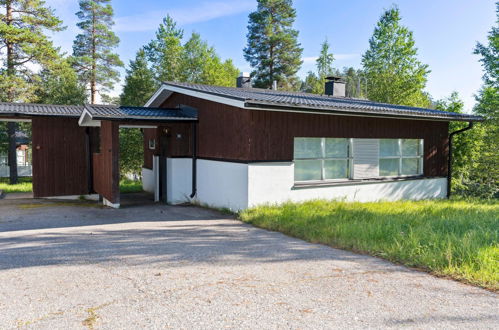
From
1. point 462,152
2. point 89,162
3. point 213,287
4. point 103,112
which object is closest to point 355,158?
point 462,152

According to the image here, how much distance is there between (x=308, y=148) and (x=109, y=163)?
521 cm

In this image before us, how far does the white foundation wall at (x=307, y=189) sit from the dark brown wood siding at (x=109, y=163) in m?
3.60

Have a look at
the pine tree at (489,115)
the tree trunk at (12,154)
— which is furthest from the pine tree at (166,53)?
the pine tree at (489,115)

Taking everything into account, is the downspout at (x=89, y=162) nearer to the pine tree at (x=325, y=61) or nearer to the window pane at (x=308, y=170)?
the window pane at (x=308, y=170)

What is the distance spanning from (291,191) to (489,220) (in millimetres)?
4170

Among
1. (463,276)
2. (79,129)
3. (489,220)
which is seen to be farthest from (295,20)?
(463,276)

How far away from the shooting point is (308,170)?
9812mm

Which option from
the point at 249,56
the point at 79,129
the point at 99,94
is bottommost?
the point at 79,129

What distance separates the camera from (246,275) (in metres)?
4.48

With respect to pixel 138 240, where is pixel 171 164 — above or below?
above

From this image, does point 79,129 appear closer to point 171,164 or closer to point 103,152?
point 103,152

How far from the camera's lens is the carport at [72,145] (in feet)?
33.4

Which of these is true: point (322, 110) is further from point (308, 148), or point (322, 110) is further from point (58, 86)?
point (58, 86)

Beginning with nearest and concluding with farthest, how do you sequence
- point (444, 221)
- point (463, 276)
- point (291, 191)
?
point (463, 276) < point (444, 221) < point (291, 191)
